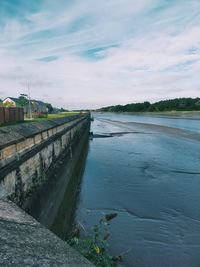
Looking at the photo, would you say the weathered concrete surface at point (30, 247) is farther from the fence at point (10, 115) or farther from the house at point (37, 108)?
the house at point (37, 108)

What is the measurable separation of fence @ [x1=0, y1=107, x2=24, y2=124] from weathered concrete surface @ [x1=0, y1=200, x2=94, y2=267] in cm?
1085

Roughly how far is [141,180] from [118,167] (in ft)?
10.4

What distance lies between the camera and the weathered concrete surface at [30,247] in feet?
6.01

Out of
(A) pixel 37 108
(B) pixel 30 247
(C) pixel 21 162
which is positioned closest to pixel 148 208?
(C) pixel 21 162

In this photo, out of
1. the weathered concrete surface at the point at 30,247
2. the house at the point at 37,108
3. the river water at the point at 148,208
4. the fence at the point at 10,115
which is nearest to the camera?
the weathered concrete surface at the point at 30,247

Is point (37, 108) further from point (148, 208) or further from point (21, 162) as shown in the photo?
point (21, 162)

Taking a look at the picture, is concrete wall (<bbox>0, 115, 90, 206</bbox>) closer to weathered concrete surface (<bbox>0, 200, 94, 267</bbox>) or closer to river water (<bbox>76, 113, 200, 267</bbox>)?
weathered concrete surface (<bbox>0, 200, 94, 267</bbox>)

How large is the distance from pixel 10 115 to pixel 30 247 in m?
12.9

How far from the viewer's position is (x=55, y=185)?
30.3 ft

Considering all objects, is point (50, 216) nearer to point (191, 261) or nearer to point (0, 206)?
point (191, 261)

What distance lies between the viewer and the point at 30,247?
2027 millimetres

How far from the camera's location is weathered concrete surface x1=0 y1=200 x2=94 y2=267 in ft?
6.01

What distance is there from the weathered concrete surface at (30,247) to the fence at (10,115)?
1085 cm

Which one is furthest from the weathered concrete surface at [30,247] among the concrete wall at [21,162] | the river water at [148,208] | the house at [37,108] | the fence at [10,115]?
the house at [37,108]
